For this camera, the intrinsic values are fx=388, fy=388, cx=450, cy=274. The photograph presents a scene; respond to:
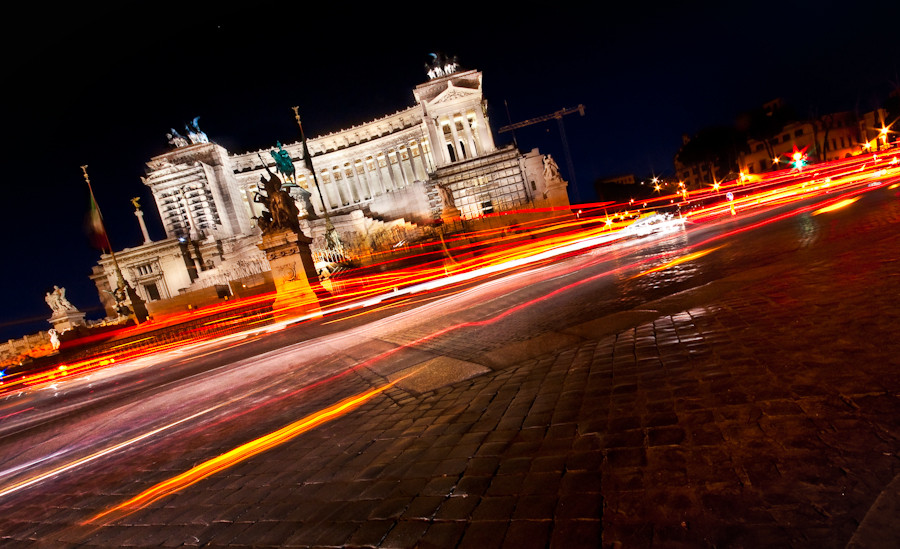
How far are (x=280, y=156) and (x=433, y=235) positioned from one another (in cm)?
2298

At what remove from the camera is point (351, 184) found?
7194cm

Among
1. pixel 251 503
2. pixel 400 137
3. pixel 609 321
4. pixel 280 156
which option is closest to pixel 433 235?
pixel 280 156

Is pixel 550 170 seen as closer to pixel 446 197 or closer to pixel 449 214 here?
pixel 446 197

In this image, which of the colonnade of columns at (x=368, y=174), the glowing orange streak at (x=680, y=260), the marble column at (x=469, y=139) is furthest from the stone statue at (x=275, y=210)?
the colonnade of columns at (x=368, y=174)

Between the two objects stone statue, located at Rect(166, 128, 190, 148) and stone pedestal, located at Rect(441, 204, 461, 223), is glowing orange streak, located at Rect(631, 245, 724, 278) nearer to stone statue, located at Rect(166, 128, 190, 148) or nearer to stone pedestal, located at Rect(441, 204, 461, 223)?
stone pedestal, located at Rect(441, 204, 461, 223)

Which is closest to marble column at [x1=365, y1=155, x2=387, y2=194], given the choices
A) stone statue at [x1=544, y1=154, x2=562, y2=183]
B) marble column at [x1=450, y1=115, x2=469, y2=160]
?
marble column at [x1=450, y1=115, x2=469, y2=160]

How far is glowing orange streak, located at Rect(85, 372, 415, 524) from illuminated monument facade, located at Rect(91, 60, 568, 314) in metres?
32.1

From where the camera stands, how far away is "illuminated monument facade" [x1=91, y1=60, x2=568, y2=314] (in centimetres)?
4628

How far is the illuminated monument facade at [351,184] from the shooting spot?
46.3 m

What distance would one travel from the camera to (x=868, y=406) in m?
2.34

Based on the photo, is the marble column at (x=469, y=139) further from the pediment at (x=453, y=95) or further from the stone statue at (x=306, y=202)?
the stone statue at (x=306, y=202)

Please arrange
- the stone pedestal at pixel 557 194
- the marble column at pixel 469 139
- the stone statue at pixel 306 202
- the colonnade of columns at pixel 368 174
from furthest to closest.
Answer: the colonnade of columns at pixel 368 174, the marble column at pixel 469 139, the stone statue at pixel 306 202, the stone pedestal at pixel 557 194

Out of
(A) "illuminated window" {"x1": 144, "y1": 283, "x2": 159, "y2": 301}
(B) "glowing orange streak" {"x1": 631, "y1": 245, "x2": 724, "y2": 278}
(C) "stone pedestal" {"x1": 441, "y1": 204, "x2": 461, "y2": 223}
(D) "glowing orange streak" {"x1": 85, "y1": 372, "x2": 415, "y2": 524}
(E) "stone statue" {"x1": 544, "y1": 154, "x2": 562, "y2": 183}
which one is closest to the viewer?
(D) "glowing orange streak" {"x1": 85, "y1": 372, "x2": 415, "y2": 524}

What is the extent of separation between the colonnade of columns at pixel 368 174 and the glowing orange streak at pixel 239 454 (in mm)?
66586
